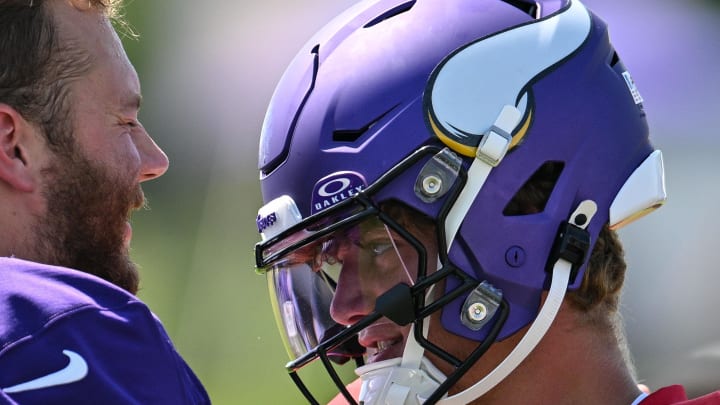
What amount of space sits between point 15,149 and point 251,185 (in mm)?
2188

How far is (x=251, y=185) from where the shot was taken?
4.31m

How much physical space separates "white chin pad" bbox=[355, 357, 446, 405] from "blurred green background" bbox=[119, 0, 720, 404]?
1765 millimetres

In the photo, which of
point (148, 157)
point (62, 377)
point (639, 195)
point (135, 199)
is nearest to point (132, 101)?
point (148, 157)

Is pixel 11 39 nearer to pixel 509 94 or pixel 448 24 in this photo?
pixel 448 24

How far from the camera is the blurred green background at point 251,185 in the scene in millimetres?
3900

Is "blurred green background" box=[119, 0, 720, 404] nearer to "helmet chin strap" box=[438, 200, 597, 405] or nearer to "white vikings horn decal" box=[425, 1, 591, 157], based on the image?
"helmet chin strap" box=[438, 200, 597, 405]

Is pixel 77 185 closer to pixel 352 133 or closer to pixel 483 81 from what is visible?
pixel 352 133

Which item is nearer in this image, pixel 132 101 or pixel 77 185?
pixel 77 185

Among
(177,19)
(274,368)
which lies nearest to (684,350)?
(274,368)

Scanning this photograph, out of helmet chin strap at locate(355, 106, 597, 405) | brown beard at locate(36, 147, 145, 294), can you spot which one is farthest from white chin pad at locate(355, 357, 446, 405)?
brown beard at locate(36, 147, 145, 294)

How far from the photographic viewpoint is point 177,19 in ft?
15.1

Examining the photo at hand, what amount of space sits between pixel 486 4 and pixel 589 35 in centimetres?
23

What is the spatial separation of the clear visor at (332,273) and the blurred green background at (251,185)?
5.22 ft

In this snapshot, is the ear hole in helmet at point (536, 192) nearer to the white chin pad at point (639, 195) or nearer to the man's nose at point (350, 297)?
the white chin pad at point (639, 195)
